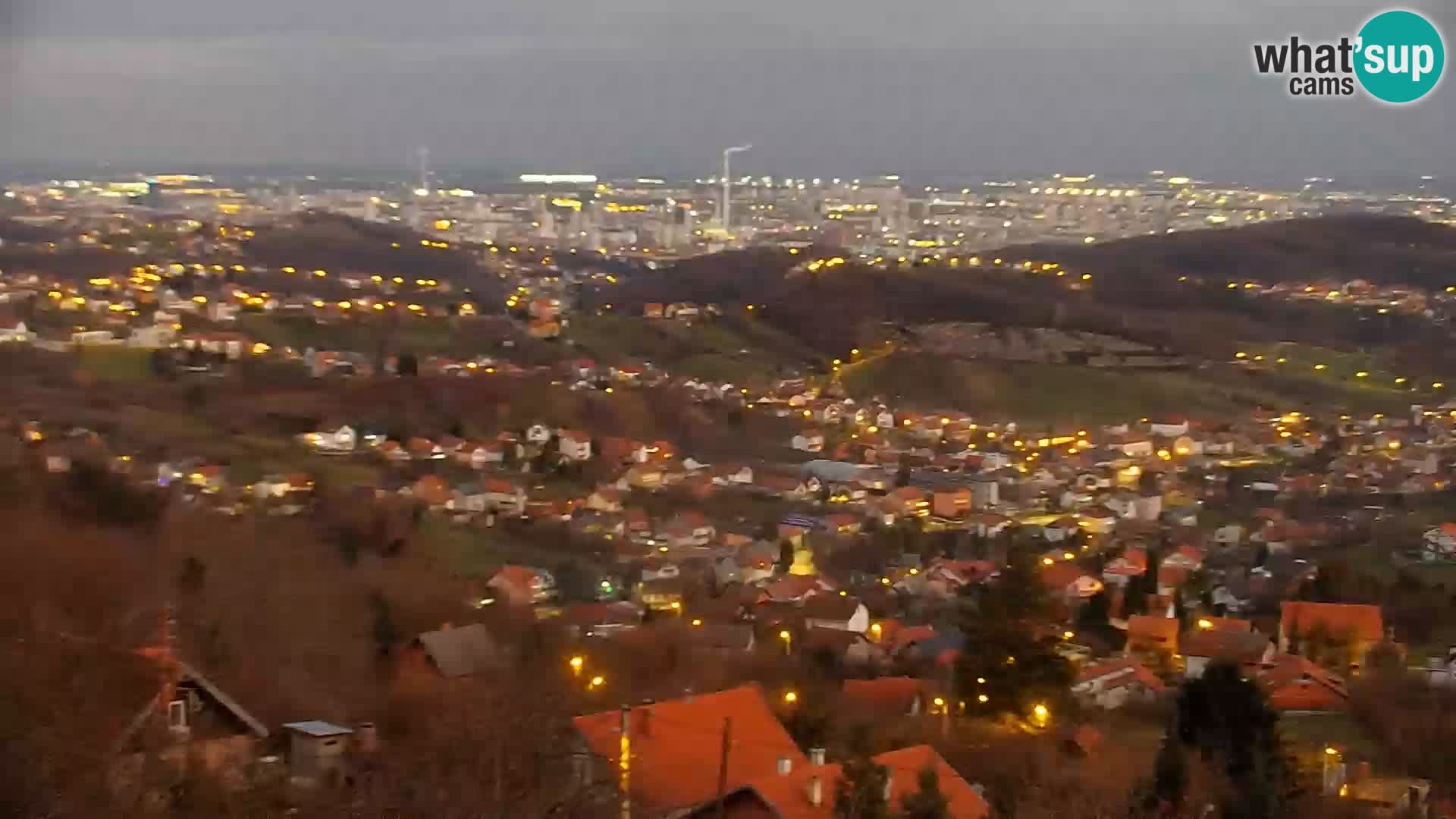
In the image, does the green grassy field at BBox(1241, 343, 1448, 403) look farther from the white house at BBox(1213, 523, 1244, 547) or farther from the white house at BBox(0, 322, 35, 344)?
the white house at BBox(0, 322, 35, 344)

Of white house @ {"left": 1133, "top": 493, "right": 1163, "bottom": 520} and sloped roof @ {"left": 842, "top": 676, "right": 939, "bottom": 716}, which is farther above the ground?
sloped roof @ {"left": 842, "top": 676, "right": 939, "bottom": 716}

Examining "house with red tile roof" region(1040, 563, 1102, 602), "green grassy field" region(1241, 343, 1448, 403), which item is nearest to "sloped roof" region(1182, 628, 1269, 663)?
"house with red tile roof" region(1040, 563, 1102, 602)

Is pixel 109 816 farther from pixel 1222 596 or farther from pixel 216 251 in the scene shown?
pixel 216 251

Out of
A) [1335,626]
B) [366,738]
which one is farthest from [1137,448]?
[366,738]

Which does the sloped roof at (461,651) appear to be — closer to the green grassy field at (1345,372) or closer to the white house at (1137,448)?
the white house at (1137,448)

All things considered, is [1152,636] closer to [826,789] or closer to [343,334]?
[826,789]

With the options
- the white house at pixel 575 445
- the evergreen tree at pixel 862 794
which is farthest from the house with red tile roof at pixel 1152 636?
the white house at pixel 575 445
